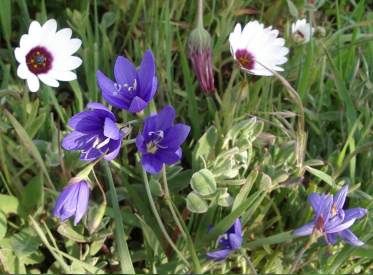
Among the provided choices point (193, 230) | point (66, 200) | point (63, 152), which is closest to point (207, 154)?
point (193, 230)

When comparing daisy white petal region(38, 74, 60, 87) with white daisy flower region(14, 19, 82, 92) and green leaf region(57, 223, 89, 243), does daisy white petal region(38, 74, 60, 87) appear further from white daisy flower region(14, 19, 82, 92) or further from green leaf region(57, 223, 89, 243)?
green leaf region(57, 223, 89, 243)

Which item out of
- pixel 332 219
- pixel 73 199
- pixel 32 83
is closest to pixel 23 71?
pixel 32 83

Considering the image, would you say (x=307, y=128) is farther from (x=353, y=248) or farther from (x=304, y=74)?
(x=353, y=248)

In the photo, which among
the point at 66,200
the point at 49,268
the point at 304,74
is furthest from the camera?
the point at 304,74

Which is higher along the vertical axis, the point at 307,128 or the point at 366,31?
the point at 366,31

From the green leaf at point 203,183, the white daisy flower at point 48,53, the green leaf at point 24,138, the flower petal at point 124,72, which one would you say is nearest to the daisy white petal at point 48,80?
the white daisy flower at point 48,53
